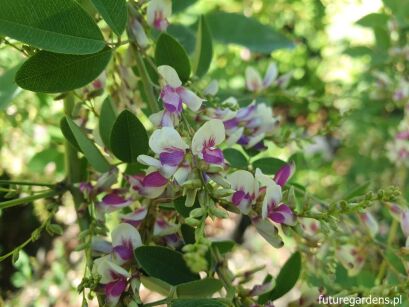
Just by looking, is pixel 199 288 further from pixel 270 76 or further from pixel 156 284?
pixel 270 76

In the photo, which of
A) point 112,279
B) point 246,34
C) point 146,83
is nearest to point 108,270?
point 112,279

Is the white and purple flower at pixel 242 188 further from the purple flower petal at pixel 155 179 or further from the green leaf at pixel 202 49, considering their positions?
the green leaf at pixel 202 49

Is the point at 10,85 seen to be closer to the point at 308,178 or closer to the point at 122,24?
the point at 122,24

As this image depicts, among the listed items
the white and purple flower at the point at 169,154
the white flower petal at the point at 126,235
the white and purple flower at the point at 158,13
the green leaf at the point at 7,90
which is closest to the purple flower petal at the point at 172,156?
the white and purple flower at the point at 169,154

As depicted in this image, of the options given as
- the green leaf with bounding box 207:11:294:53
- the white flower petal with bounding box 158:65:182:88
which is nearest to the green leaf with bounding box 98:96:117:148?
the white flower petal with bounding box 158:65:182:88

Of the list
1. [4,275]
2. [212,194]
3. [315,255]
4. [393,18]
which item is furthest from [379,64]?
[4,275]

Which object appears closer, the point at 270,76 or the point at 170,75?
the point at 170,75

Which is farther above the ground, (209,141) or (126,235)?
(209,141)
